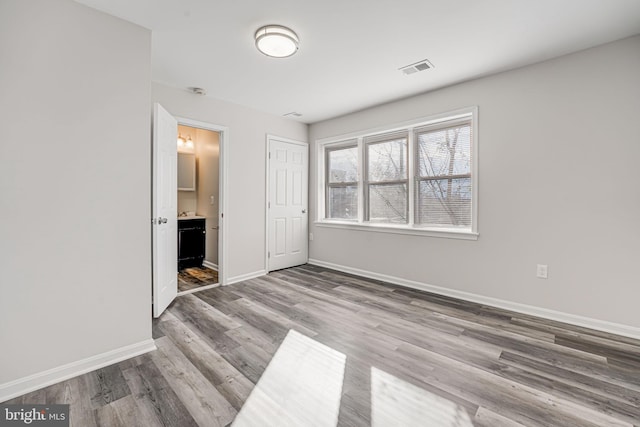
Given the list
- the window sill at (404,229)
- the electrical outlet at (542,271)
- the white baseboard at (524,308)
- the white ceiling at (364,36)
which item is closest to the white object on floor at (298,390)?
the white baseboard at (524,308)

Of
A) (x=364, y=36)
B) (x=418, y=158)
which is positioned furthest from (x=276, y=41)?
(x=418, y=158)

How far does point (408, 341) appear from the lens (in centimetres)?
242

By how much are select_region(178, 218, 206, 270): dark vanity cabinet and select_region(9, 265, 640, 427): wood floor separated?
5.54 ft

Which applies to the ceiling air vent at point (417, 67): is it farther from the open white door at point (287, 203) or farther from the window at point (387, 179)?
the open white door at point (287, 203)

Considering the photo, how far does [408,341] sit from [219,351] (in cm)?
157

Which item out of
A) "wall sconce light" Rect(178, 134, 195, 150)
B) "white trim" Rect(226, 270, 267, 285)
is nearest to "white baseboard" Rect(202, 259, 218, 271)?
"white trim" Rect(226, 270, 267, 285)

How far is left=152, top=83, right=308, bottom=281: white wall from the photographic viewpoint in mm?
3918

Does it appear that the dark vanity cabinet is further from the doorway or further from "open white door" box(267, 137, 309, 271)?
"open white door" box(267, 137, 309, 271)

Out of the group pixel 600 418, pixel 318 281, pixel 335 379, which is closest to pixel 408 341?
pixel 335 379

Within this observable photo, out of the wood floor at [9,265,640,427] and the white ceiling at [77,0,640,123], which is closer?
the wood floor at [9,265,640,427]

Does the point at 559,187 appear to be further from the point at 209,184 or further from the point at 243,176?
the point at 209,184

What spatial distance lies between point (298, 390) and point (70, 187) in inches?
81.3

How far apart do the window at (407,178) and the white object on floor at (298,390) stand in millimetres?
2255

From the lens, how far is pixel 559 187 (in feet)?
9.11
